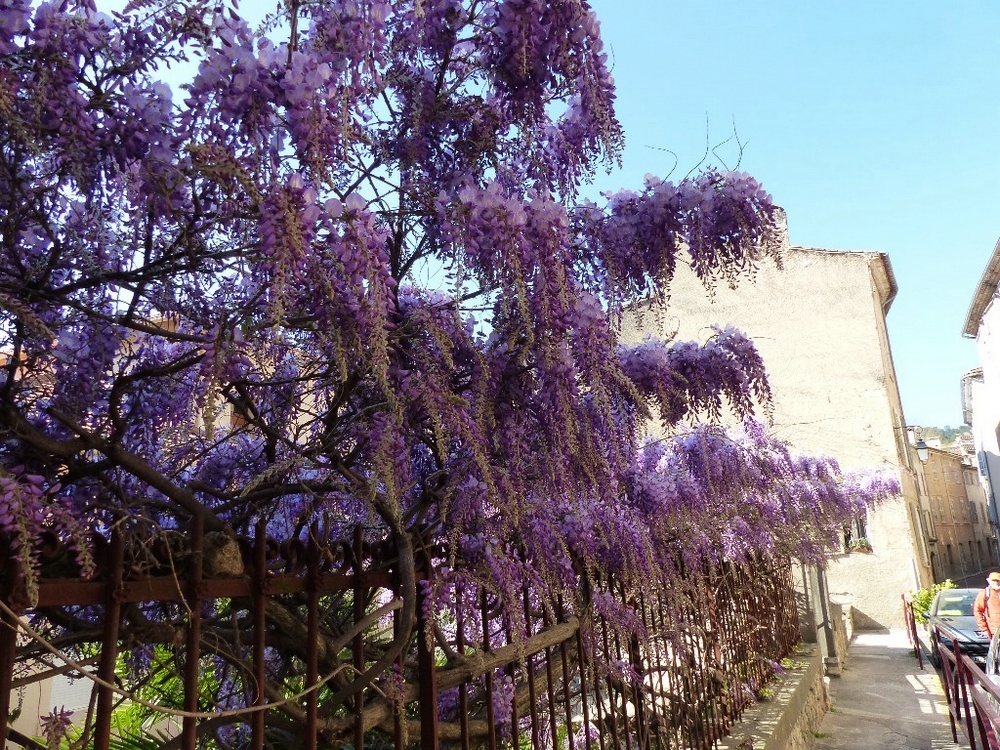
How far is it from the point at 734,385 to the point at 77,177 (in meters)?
2.28

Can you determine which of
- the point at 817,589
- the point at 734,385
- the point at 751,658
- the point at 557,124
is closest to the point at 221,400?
the point at 557,124

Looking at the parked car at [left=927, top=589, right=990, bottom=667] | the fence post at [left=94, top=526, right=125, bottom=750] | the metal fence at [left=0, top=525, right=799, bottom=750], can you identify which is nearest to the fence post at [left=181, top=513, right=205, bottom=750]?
the metal fence at [left=0, top=525, right=799, bottom=750]

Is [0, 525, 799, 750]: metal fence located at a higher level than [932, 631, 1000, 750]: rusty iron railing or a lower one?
higher

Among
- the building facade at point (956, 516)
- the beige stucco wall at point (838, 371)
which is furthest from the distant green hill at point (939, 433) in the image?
the beige stucco wall at point (838, 371)

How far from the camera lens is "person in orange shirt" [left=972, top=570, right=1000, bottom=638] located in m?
9.28

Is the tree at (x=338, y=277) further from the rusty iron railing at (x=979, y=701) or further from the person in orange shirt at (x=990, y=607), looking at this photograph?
the person in orange shirt at (x=990, y=607)

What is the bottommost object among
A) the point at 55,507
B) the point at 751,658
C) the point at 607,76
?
the point at 751,658

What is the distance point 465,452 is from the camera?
2.25 metres

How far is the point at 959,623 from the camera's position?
36.8ft

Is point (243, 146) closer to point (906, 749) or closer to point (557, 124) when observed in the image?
point (557, 124)

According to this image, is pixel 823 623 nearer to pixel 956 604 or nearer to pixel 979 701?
pixel 956 604

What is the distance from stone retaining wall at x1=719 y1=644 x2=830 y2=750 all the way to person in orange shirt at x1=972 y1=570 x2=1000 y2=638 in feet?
7.38

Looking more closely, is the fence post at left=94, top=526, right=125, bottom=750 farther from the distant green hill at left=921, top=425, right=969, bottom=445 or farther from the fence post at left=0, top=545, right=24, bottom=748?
the distant green hill at left=921, top=425, right=969, bottom=445

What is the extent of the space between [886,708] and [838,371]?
12984mm
